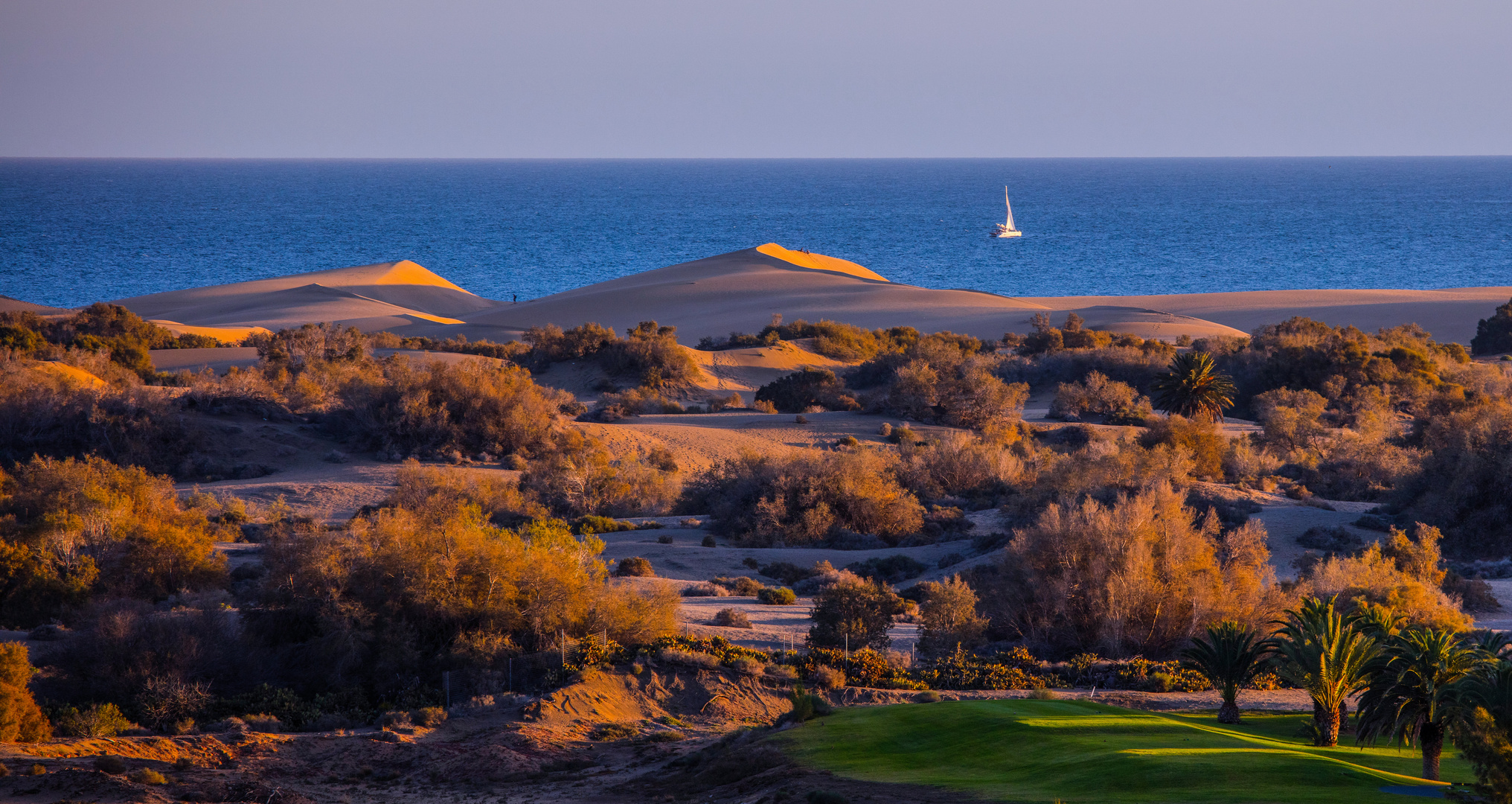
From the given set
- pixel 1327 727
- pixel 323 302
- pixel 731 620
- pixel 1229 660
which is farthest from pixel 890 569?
pixel 323 302

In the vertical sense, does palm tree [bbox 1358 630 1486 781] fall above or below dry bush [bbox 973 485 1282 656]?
above

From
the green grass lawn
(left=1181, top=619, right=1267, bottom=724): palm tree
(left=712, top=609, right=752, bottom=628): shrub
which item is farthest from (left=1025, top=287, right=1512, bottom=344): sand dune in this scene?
the green grass lawn

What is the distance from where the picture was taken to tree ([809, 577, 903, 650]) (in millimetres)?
15867

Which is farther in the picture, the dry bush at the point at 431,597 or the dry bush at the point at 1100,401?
the dry bush at the point at 1100,401

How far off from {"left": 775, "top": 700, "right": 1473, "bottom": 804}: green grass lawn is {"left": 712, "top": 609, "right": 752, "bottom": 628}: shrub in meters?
3.82

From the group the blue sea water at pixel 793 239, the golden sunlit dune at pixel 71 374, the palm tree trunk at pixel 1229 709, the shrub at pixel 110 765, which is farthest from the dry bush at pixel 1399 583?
the blue sea water at pixel 793 239

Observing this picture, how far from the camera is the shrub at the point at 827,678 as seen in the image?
48.4 ft

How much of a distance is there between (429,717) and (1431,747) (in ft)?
31.8

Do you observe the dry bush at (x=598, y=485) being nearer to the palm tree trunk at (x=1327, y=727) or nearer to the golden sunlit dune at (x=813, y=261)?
the palm tree trunk at (x=1327, y=727)

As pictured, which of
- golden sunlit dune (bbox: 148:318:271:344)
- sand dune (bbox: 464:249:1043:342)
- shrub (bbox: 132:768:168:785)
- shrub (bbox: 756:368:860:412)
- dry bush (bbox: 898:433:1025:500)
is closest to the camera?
shrub (bbox: 132:768:168:785)

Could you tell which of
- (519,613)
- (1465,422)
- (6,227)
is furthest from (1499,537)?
(6,227)

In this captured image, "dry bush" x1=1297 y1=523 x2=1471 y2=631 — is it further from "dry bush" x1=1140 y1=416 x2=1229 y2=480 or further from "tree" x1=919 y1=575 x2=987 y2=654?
"dry bush" x1=1140 y1=416 x2=1229 y2=480

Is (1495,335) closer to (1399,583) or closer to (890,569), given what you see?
(1399,583)

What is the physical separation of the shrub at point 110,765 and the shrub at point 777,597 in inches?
397
